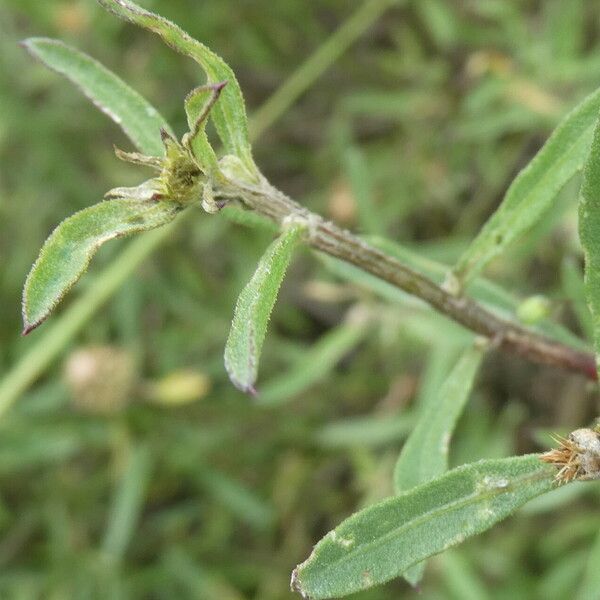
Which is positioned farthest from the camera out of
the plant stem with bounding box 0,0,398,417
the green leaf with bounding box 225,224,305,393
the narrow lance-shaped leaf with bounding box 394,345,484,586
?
the plant stem with bounding box 0,0,398,417

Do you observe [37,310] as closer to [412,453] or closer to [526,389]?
[412,453]

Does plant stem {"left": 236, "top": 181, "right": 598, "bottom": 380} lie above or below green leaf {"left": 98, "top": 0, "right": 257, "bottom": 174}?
below

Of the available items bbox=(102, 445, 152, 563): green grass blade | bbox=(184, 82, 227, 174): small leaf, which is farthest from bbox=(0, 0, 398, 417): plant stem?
bbox=(184, 82, 227, 174): small leaf

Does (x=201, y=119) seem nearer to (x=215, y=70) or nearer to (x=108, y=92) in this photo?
(x=215, y=70)

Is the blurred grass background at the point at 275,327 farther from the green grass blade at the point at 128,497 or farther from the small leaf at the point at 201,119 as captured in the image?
the small leaf at the point at 201,119

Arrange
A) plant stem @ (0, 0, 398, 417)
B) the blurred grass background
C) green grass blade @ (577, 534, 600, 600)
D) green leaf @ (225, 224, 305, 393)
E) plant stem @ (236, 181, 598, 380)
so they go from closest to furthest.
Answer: green leaf @ (225, 224, 305, 393)
plant stem @ (236, 181, 598, 380)
green grass blade @ (577, 534, 600, 600)
plant stem @ (0, 0, 398, 417)
the blurred grass background

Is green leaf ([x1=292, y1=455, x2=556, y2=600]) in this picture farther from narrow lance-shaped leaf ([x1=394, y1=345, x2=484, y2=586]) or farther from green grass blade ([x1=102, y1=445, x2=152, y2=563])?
green grass blade ([x1=102, y1=445, x2=152, y2=563])

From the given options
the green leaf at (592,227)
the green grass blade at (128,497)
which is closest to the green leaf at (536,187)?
the green leaf at (592,227)

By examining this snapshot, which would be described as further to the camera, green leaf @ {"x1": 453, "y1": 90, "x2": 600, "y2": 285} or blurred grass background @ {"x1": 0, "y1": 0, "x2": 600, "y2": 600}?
blurred grass background @ {"x1": 0, "y1": 0, "x2": 600, "y2": 600}
